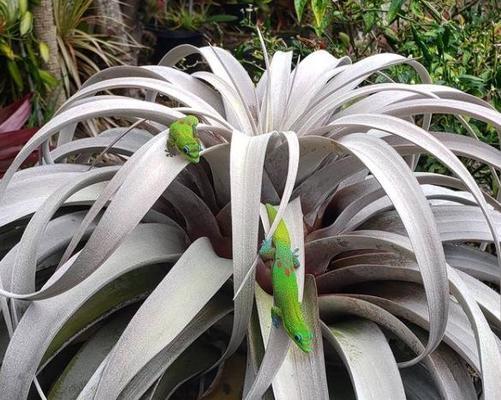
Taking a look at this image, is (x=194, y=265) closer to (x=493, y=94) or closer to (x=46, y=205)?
(x=46, y=205)

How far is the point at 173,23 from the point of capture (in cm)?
485

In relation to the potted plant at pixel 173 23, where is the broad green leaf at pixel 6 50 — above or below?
above

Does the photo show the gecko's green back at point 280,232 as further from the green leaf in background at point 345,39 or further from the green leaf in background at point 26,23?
the green leaf in background at point 26,23

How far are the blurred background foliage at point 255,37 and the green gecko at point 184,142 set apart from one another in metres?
0.79

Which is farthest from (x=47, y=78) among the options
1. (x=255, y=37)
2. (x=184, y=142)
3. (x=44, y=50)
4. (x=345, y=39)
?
(x=184, y=142)

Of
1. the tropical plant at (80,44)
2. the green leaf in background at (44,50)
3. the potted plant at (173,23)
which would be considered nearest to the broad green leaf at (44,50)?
the green leaf in background at (44,50)

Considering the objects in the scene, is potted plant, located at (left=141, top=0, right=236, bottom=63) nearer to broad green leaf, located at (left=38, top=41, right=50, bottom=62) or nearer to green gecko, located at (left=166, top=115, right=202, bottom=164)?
broad green leaf, located at (left=38, top=41, right=50, bottom=62)

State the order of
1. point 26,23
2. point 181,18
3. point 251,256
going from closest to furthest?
point 251,256 < point 26,23 < point 181,18

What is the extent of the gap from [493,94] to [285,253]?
43.6 inches

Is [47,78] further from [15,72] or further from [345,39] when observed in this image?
[345,39]

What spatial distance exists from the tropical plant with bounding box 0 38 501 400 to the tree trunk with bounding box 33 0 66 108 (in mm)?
1887

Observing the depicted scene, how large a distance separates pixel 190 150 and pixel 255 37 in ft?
4.62

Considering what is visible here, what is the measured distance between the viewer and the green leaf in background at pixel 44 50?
9.60 ft

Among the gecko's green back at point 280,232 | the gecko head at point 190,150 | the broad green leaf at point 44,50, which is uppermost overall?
the gecko head at point 190,150
